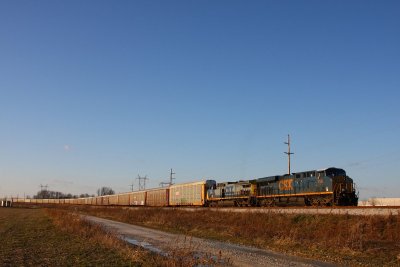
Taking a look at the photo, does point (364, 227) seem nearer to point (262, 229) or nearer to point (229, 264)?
point (262, 229)

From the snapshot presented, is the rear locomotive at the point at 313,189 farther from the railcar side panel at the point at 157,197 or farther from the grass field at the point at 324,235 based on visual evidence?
the railcar side panel at the point at 157,197

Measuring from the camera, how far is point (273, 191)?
37.8 m

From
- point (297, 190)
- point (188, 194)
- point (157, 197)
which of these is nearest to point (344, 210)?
point (297, 190)

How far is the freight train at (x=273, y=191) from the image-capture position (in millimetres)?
30391

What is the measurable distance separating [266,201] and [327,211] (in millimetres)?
13457

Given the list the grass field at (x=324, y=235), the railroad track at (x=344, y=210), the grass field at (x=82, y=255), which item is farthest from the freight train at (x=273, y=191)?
the grass field at (x=82, y=255)

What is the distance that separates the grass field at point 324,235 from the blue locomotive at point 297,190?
4.77 metres

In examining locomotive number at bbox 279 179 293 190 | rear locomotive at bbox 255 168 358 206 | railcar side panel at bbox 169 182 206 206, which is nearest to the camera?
rear locomotive at bbox 255 168 358 206

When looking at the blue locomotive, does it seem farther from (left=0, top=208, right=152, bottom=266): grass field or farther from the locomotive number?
(left=0, top=208, right=152, bottom=266): grass field

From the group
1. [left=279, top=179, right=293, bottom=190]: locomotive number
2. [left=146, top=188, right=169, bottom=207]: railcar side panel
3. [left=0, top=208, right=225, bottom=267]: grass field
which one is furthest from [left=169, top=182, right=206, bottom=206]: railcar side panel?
[left=0, top=208, right=225, bottom=267]: grass field

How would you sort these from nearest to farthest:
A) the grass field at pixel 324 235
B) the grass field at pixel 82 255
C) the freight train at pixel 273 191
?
the grass field at pixel 82 255 < the grass field at pixel 324 235 < the freight train at pixel 273 191

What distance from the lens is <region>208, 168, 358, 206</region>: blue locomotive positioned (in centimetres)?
3023

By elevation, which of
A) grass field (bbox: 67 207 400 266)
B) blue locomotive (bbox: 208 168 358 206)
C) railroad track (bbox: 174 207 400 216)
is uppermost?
blue locomotive (bbox: 208 168 358 206)

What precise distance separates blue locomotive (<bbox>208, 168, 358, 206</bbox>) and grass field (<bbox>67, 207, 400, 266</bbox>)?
477 cm
